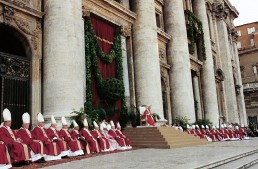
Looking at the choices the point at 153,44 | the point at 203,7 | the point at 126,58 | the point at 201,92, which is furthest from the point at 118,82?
the point at 203,7

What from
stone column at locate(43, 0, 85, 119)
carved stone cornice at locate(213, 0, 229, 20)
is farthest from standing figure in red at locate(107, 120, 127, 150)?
carved stone cornice at locate(213, 0, 229, 20)

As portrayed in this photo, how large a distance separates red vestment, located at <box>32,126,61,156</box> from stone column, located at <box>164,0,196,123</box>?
42.3 ft

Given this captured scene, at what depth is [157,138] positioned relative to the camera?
12977 millimetres

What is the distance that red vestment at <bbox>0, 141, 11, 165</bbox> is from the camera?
6750mm

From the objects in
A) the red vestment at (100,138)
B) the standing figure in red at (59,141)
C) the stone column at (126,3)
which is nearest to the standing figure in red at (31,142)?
the standing figure in red at (59,141)

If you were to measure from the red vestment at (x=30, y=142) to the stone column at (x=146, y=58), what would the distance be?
31.0 ft

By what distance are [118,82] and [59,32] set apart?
4.99 metres

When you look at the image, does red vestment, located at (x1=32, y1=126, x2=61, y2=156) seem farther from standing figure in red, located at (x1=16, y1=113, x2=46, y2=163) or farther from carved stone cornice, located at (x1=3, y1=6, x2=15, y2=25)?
carved stone cornice, located at (x1=3, y1=6, x2=15, y2=25)

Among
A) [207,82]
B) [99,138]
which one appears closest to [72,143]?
[99,138]

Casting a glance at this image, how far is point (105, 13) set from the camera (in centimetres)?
1628

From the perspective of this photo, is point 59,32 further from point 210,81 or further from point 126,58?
point 210,81

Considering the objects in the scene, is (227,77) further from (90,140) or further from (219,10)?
(90,140)

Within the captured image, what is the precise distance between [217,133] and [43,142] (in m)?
15.5

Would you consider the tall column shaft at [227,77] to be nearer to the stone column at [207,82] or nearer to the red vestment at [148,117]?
the stone column at [207,82]
